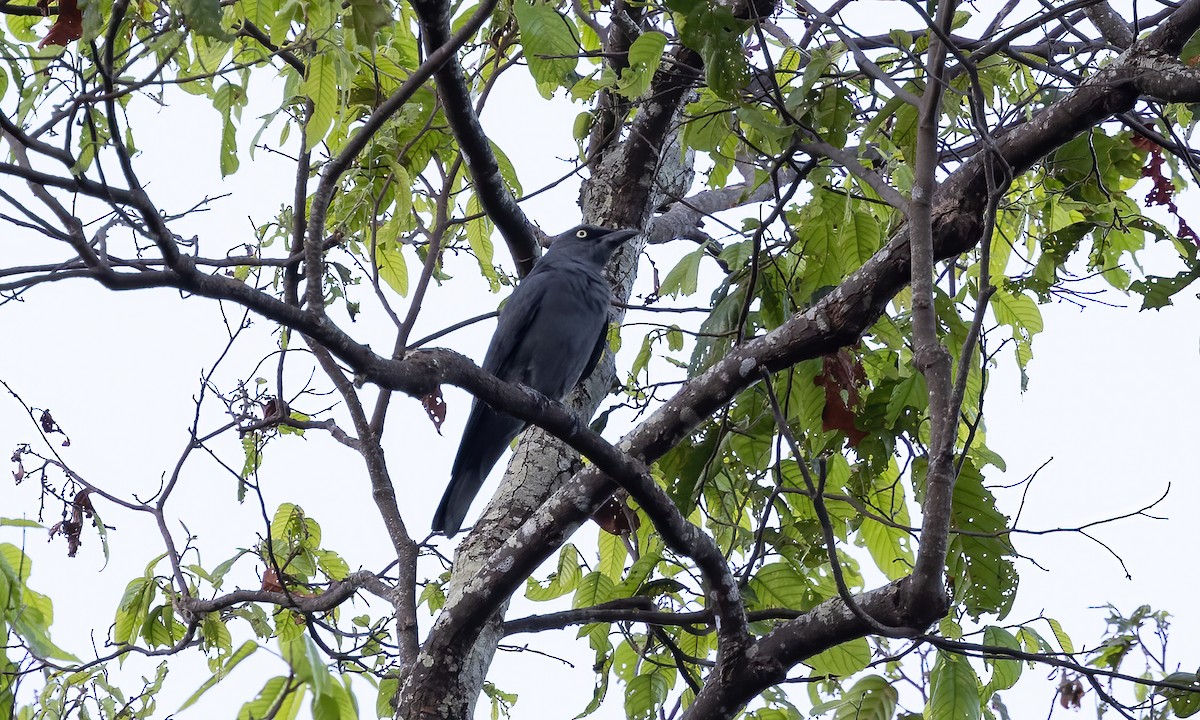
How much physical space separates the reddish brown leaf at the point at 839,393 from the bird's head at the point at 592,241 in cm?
183

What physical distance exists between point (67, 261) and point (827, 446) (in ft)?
8.20

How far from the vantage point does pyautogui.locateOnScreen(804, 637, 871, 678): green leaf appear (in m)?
3.48

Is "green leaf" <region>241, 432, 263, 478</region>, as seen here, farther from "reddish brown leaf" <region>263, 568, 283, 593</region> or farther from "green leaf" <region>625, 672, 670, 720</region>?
"green leaf" <region>625, 672, 670, 720</region>

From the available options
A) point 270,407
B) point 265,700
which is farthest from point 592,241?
point 265,700

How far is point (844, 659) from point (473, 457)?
260cm

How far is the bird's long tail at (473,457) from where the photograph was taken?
17.7 ft

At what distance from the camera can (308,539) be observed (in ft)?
16.1

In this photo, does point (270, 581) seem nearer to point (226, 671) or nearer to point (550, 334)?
point (550, 334)

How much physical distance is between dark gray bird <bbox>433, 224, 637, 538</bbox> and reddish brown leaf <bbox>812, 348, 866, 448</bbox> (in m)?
1.93

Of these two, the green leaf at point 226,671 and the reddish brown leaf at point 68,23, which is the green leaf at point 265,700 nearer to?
the green leaf at point 226,671

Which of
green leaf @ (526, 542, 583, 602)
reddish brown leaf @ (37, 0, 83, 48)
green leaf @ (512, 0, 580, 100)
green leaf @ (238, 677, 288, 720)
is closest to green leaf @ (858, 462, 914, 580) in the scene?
green leaf @ (526, 542, 583, 602)

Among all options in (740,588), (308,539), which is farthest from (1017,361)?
(308,539)

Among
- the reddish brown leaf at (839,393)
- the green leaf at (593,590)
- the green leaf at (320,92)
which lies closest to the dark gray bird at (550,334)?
the green leaf at (593,590)

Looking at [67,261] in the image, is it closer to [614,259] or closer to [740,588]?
[740,588]
